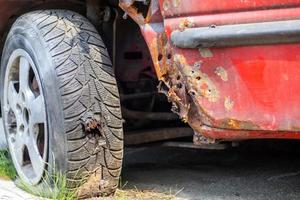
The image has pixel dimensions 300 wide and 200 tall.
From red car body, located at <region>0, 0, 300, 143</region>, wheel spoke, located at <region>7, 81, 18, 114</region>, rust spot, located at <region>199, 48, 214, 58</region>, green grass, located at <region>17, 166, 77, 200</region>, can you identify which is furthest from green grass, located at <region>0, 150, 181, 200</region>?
rust spot, located at <region>199, 48, 214, 58</region>

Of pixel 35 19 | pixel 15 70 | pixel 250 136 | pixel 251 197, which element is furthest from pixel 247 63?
pixel 15 70

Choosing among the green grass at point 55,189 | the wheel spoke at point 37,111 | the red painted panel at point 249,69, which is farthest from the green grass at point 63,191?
the red painted panel at point 249,69

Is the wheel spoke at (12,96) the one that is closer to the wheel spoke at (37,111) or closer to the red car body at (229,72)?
the wheel spoke at (37,111)

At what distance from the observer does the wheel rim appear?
3750 mm

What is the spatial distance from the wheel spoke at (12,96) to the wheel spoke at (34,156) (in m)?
0.27

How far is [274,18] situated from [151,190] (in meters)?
1.55

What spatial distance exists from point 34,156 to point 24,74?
51cm

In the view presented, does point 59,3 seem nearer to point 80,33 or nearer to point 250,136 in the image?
point 80,33

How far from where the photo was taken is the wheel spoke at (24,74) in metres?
3.86

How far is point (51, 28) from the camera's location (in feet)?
12.2

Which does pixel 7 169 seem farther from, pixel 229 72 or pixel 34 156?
pixel 229 72

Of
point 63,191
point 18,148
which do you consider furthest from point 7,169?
point 63,191

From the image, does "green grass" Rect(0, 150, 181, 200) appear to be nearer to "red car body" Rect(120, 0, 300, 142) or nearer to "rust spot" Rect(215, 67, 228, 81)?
"red car body" Rect(120, 0, 300, 142)

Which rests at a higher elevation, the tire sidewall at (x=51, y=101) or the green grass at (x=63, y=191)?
the tire sidewall at (x=51, y=101)
